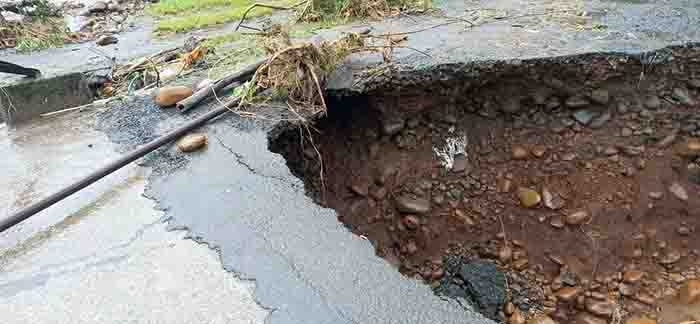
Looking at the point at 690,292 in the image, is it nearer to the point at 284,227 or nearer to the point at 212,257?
the point at 284,227

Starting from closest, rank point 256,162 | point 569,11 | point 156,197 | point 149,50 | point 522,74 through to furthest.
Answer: point 156,197
point 256,162
point 522,74
point 569,11
point 149,50

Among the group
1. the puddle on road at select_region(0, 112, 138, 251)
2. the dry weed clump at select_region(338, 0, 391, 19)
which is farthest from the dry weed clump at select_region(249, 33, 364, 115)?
the dry weed clump at select_region(338, 0, 391, 19)

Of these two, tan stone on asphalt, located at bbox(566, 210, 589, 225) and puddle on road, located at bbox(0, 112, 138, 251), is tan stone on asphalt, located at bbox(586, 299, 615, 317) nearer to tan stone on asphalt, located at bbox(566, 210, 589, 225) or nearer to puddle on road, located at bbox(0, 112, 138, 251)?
tan stone on asphalt, located at bbox(566, 210, 589, 225)

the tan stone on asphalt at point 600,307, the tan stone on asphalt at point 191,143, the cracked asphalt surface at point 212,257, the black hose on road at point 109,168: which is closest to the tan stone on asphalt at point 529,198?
the tan stone on asphalt at point 600,307

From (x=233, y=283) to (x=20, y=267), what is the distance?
3.26 feet

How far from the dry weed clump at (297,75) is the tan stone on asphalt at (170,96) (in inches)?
21.1

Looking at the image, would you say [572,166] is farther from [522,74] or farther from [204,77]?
[204,77]

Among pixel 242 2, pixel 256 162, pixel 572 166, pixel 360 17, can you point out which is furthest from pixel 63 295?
pixel 242 2

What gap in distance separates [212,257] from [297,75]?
5.18 ft

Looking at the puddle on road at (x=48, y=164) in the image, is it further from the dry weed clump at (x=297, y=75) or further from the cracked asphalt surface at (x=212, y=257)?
the dry weed clump at (x=297, y=75)

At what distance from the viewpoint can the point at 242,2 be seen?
7348 mm

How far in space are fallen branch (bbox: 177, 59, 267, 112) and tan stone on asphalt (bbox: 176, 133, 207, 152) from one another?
46 centimetres

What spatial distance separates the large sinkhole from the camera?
12.3ft

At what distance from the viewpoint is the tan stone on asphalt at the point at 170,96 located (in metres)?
3.50
